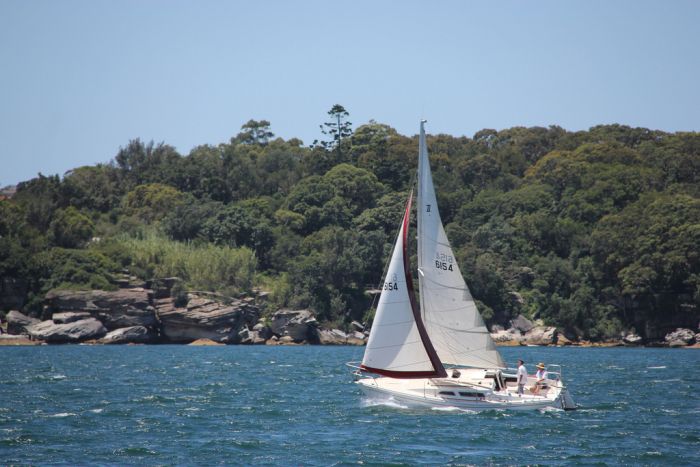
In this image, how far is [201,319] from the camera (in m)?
96.0

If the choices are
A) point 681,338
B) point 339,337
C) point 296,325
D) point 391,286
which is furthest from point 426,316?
point 339,337

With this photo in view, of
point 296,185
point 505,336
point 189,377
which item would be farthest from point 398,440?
point 296,185

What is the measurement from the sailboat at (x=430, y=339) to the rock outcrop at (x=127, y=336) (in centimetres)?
5896

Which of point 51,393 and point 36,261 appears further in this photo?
point 36,261

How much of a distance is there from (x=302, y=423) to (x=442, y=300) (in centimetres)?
699

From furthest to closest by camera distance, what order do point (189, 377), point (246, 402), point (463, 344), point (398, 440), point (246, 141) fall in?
point (246, 141)
point (189, 377)
point (246, 402)
point (463, 344)
point (398, 440)

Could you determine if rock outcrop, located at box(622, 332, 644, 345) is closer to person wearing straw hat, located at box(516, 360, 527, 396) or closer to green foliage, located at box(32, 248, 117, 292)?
green foliage, located at box(32, 248, 117, 292)

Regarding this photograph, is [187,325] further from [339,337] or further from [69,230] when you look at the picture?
[69,230]

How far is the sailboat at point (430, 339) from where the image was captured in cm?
3684

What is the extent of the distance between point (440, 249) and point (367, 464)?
11.9 m

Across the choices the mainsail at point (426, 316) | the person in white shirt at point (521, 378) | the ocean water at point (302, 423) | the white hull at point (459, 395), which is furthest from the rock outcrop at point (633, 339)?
the person in white shirt at point (521, 378)

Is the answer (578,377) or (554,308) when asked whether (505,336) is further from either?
(578,377)

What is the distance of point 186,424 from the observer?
35312 millimetres

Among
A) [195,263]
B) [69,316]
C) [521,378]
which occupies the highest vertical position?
[195,263]
